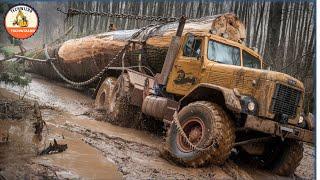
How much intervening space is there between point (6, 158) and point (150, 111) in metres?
2.85

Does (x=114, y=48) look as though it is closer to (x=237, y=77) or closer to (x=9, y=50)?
(x=9, y=50)

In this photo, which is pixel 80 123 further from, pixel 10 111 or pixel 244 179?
pixel 244 179

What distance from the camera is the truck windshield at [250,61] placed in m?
7.69

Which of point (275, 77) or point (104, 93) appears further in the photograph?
point (104, 93)

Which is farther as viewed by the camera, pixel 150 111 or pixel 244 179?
pixel 150 111

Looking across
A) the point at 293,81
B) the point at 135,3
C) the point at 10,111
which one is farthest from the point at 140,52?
the point at 293,81

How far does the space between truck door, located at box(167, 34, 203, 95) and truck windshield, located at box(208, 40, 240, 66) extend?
0.18 metres

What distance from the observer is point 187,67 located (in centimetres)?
750

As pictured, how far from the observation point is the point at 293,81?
6332 mm

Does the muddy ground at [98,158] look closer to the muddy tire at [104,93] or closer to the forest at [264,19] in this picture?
the muddy tire at [104,93]

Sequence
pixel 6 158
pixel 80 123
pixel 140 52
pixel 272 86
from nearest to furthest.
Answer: pixel 6 158, pixel 272 86, pixel 80 123, pixel 140 52

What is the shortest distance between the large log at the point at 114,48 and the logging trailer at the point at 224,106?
0.38 metres

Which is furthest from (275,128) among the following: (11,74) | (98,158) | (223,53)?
(11,74)

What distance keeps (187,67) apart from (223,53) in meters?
0.64
